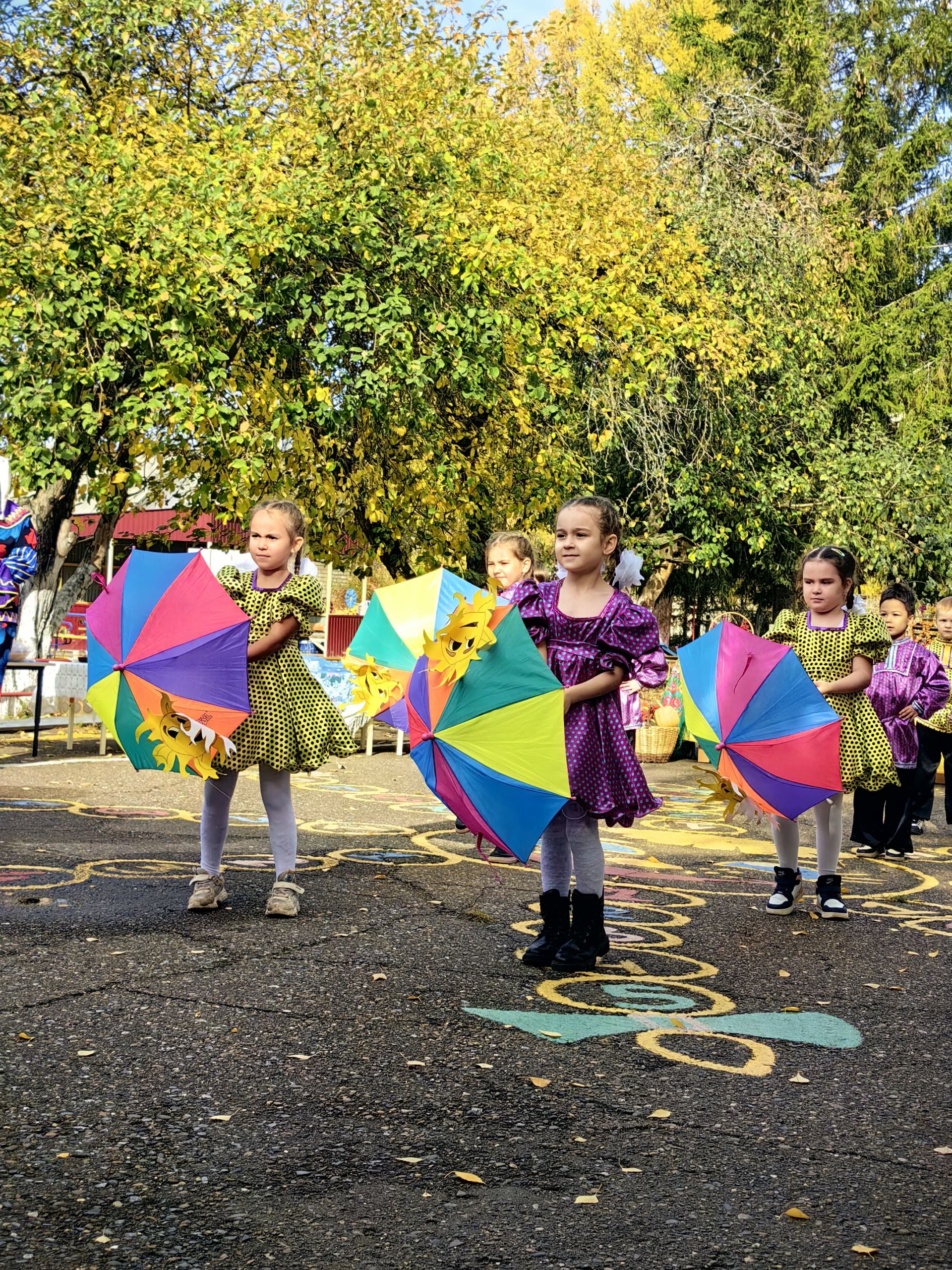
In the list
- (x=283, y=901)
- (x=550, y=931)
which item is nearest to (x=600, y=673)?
(x=550, y=931)

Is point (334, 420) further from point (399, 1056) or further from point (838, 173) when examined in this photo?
point (838, 173)

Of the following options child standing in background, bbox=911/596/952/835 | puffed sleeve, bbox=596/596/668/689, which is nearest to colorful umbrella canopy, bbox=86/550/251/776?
puffed sleeve, bbox=596/596/668/689

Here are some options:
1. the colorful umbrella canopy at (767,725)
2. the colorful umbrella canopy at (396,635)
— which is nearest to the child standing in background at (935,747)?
the colorful umbrella canopy at (767,725)

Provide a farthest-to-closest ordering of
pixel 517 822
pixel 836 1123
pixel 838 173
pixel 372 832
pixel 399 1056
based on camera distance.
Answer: pixel 838 173
pixel 372 832
pixel 517 822
pixel 399 1056
pixel 836 1123

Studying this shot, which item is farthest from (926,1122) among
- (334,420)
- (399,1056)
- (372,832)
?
(334,420)

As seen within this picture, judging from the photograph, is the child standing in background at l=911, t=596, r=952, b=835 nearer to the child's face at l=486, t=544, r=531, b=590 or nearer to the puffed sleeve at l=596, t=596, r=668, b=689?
the child's face at l=486, t=544, r=531, b=590

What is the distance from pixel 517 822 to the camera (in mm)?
4484

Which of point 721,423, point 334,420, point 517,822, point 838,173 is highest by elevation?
point 838,173

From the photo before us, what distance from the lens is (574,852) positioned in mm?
4820

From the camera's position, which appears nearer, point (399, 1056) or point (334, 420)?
point (399, 1056)

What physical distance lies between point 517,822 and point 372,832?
3722mm

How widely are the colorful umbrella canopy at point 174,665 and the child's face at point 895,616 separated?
5.09 m

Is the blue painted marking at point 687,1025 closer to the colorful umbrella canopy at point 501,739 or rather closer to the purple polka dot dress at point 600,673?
the colorful umbrella canopy at point 501,739

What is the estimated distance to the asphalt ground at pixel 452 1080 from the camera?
8.32 ft
